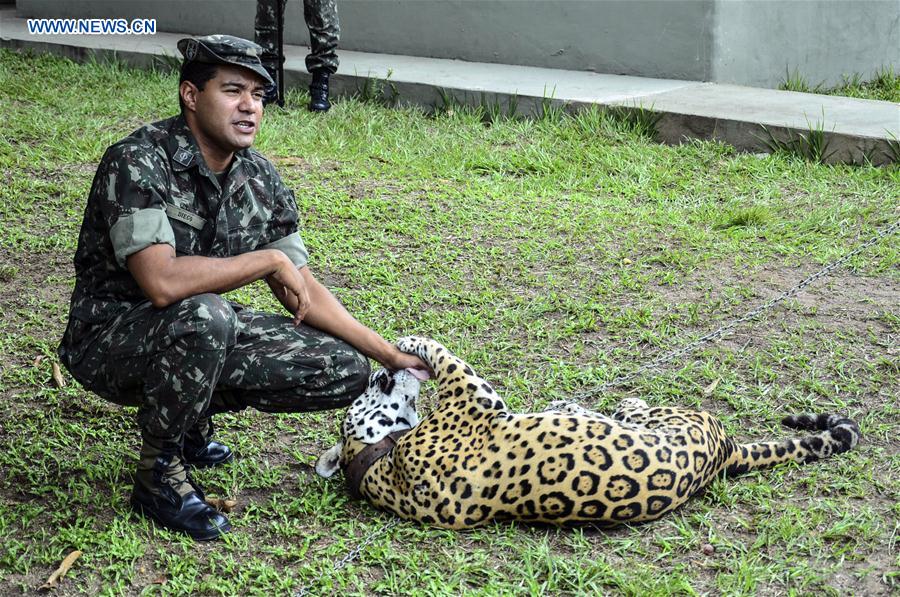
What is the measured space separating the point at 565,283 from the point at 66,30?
8294 mm

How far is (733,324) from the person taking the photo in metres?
4.89

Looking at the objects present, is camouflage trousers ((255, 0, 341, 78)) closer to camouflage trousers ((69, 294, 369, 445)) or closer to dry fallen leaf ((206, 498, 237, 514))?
camouflage trousers ((69, 294, 369, 445))

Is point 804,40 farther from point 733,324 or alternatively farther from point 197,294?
point 197,294

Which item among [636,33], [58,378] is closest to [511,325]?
[58,378]

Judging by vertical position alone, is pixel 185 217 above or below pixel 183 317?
above

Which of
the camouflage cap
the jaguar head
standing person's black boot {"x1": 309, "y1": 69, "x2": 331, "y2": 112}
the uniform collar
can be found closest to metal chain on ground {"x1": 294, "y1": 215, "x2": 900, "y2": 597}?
the jaguar head

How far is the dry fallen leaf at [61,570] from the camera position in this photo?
3078 millimetres

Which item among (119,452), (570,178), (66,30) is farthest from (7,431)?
(66,30)

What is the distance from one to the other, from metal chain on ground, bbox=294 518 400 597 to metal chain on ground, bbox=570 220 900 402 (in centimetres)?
115

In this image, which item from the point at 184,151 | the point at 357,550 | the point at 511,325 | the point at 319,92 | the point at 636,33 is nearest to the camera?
the point at 357,550

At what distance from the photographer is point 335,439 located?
13.1 feet

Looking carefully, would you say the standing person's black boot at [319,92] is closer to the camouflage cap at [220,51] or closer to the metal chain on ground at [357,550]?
the camouflage cap at [220,51]

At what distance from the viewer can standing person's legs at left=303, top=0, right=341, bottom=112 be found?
8.58m

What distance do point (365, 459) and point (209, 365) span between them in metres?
0.64
